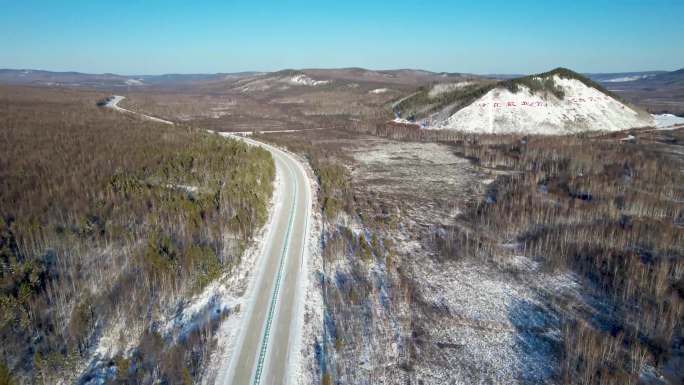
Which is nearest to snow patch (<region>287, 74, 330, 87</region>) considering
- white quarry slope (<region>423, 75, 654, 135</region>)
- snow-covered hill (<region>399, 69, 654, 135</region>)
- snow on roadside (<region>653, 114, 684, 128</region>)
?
snow-covered hill (<region>399, 69, 654, 135</region>)

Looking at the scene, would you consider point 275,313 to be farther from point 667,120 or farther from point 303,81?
point 303,81

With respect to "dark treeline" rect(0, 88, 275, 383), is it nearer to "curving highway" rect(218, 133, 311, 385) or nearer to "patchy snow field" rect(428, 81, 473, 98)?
"curving highway" rect(218, 133, 311, 385)

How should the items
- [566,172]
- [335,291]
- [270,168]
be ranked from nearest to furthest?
[335,291], [270,168], [566,172]

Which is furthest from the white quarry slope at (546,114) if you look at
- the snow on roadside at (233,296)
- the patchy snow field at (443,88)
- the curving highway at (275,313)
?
the snow on roadside at (233,296)

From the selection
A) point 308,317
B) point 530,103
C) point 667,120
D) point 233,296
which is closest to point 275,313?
point 308,317

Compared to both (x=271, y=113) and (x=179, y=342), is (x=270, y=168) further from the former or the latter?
(x=271, y=113)

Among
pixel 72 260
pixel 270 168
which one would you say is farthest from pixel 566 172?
pixel 72 260

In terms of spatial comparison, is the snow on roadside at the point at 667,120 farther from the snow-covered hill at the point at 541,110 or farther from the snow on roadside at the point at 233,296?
the snow on roadside at the point at 233,296
